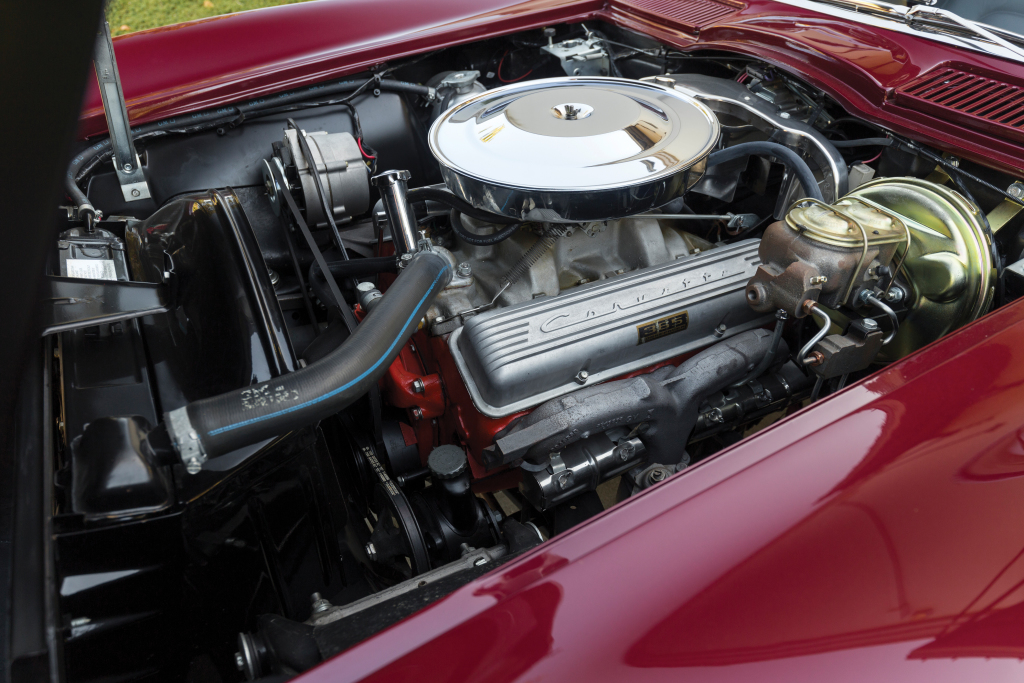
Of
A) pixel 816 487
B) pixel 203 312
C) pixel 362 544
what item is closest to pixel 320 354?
pixel 203 312

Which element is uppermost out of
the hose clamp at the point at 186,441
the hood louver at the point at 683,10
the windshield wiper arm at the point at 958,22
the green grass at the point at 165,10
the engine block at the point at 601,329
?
the green grass at the point at 165,10

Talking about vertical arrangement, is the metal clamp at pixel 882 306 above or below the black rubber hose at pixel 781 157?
below

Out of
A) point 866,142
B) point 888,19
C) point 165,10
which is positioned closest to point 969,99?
point 866,142

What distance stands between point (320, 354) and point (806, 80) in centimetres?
129

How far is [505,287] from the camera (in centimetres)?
139

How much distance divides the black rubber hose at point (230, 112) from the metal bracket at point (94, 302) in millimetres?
511

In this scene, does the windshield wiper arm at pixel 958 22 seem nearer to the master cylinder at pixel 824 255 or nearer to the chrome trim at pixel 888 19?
the chrome trim at pixel 888 19

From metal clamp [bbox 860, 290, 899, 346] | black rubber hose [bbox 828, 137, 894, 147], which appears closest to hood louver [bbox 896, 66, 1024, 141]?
black rubber hose [bbox 828, 137, 894, 147]

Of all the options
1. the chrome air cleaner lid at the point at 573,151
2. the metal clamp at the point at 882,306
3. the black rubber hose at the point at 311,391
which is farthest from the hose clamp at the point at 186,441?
the metal clamp at the point at 882,306

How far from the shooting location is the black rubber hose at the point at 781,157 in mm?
1415

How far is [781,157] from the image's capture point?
1.47 meters

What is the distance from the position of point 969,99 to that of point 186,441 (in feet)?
5.25

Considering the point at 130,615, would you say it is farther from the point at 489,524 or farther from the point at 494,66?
the point at 494,66

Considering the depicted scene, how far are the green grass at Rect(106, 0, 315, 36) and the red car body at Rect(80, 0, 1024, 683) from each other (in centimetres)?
519
